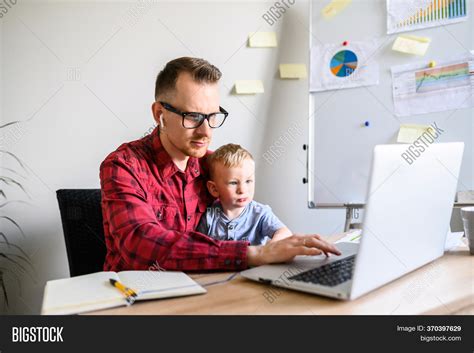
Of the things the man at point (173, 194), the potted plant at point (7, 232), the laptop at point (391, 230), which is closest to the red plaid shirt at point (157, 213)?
the man at point (173, 194)

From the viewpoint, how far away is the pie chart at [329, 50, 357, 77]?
1945mm

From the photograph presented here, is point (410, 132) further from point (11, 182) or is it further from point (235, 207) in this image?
point (11, 182)

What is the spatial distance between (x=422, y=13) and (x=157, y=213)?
4.47 ft

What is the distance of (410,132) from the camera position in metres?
1.84

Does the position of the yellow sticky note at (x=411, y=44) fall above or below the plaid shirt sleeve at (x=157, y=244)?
above

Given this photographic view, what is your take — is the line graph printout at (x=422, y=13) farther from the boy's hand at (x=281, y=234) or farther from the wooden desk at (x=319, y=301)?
the wooden desk at (x=319, y=301)

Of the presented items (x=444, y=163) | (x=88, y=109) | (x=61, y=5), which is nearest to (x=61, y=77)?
(x=88, y=109)

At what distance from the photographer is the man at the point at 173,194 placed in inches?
38.4

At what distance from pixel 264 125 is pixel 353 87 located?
445mm

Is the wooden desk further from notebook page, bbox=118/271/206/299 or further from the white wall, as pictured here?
the white wall

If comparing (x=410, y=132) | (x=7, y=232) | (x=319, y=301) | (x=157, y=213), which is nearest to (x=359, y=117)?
(x=410, y=132)

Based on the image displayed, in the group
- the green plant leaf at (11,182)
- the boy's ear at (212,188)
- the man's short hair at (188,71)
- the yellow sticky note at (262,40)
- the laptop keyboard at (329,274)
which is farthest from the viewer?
the yellow sticky note at (262,40)

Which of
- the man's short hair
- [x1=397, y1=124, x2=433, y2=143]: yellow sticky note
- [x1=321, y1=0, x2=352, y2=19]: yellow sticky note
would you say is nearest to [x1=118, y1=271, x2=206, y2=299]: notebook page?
the man's short hair

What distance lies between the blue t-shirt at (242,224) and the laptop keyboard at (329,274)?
1.60 ft
